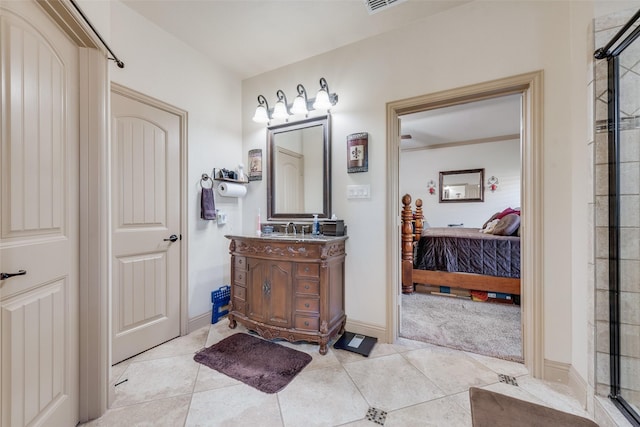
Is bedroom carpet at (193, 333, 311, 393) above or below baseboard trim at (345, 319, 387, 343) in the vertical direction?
below

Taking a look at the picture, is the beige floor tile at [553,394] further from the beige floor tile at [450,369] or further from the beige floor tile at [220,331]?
the beige floor tile at [220,331]

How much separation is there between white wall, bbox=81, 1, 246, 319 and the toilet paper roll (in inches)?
4.6

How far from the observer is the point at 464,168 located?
17.9 feet

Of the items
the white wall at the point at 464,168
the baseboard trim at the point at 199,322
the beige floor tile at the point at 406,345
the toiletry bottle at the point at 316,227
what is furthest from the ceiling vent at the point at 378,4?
the white wall at the point at 464,168

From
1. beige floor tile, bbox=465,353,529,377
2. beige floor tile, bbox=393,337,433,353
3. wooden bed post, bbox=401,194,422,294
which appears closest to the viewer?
beige floor tile, bbox=465,353,529,377

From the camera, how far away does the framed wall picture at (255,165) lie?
9.12 feet

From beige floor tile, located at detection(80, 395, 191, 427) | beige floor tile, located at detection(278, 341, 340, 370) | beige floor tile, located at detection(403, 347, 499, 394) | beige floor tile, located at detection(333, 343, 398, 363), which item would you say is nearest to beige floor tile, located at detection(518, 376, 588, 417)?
beige floor tile, located at detection(403, 347, 499, 394)

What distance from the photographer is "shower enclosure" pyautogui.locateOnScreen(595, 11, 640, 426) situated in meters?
1.22

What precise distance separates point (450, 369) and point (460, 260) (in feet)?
5.74

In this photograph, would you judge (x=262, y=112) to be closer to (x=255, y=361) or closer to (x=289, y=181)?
(x=289, y=181)

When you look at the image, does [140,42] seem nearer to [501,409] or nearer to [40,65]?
[40,65]

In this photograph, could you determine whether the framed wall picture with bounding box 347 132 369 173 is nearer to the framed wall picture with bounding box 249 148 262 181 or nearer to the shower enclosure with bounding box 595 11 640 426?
the framed wall picture with bounding box 249 148 262 181

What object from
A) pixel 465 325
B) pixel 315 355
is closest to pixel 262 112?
pixel 315 355

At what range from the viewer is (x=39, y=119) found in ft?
3.68
